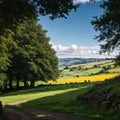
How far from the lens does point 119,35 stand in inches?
1230

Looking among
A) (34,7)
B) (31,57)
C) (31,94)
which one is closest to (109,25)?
(34,7)

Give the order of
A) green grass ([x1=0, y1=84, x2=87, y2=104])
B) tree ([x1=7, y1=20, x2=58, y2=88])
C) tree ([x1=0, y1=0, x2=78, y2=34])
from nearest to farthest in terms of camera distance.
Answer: tree ([x1=0, y1=0, x2=78, y2=34]), green grass ([x1=0, y1=84, x2=87, y2=104]), tree ([x1=7, y1=20, x2=58, y2=88])

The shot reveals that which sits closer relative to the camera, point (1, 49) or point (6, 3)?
point (6, 3)

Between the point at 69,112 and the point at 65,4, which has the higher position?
the point at 65,4

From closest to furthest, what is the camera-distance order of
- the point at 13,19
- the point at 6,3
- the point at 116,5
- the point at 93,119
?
the point at 6,3 < the point at 13,19 < the point at 93,119 < the point at 116,5

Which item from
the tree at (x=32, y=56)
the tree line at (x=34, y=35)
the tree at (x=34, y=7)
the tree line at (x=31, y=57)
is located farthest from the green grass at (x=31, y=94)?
the tree at (x=34, y=7)

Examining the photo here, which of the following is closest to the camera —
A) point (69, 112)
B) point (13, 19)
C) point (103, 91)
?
point (13, 19)

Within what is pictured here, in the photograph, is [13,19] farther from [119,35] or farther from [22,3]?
[119,35]

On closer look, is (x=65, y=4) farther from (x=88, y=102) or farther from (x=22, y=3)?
(x=88, y=102)

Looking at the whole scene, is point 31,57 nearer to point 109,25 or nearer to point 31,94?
point 31,94

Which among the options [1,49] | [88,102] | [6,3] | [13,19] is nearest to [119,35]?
[88,102]

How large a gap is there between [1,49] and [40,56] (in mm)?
32772

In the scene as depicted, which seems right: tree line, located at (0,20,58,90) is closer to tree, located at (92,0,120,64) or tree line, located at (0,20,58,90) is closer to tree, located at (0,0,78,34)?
tree, located at (92,0,120,64)

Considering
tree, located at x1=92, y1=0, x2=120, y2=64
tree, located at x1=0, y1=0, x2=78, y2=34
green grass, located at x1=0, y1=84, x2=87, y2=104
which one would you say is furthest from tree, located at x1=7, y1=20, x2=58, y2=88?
tree, located at x1=0, y1=0, x2=78, y2=34
